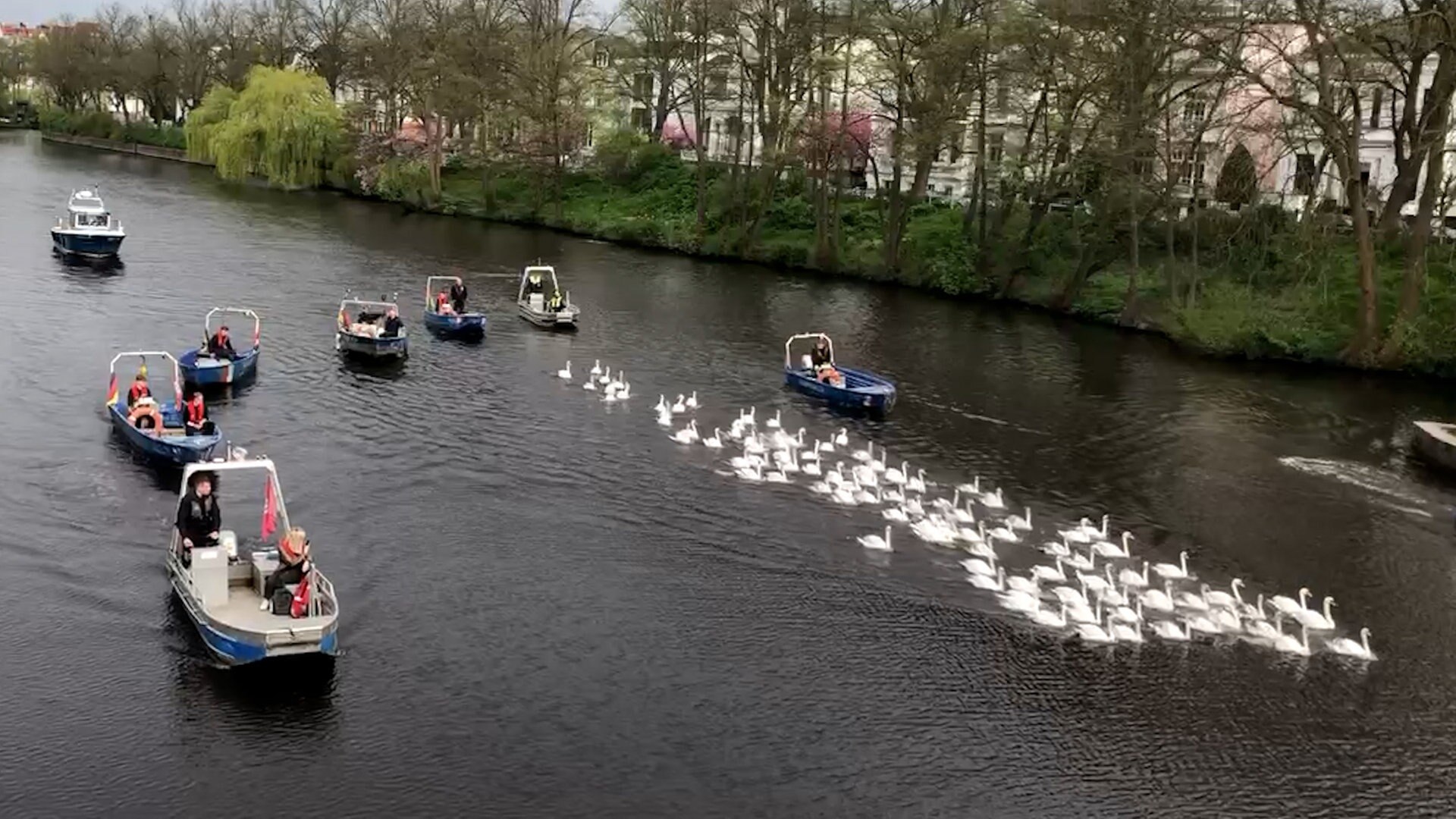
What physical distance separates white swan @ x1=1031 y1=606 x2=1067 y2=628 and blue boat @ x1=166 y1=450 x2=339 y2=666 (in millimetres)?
13485

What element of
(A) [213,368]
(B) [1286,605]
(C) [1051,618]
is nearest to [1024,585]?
(C) [1051,618]

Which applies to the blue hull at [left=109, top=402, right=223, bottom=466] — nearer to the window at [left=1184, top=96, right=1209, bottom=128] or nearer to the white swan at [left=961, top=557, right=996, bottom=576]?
the white swan at [left=961, top=557, right=996, bottom=576]

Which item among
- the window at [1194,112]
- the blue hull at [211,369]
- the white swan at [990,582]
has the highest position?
the window at [1194,112]

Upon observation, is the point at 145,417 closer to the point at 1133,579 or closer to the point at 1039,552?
the point at 1039,552

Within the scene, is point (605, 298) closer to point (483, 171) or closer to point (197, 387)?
point (197, 387)

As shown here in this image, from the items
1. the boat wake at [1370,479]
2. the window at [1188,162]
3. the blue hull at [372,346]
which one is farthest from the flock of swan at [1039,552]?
the window at [1188,162]

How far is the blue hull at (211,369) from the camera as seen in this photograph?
39031 millimetres

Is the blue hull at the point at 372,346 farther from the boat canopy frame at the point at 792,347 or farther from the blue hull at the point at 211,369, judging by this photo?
the boat canopy frame at the point at 792,347

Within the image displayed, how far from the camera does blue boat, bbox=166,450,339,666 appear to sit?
843 inches

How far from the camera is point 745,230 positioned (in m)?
81.4

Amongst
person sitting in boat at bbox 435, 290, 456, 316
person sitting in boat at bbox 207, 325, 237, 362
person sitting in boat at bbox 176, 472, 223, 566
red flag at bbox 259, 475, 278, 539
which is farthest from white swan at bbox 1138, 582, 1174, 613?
person sitting in boat at bbox 435, 290, 456, 316

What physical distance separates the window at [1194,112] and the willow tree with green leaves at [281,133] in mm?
65275

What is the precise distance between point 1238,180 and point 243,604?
54231 mm

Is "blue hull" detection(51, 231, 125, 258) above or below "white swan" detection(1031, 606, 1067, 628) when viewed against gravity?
above
